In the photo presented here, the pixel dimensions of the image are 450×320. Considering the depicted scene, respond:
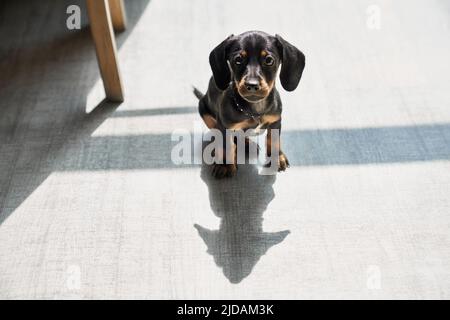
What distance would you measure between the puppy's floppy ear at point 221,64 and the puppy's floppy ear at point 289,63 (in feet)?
0.51

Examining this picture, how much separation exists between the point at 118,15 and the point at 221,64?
918mm

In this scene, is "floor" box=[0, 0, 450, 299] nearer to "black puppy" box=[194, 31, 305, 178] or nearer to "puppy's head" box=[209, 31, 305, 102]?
"black puppy" box=[194, 31, 305, 178]

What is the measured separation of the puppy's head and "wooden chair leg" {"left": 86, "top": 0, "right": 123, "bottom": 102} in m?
0.49

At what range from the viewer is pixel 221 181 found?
180 cm

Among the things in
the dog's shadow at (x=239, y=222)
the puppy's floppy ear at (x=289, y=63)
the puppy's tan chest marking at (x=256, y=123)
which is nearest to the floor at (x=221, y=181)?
the dog's shadow at (x=239, y=222)

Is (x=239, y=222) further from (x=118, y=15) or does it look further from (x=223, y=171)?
(x=118, y=15)

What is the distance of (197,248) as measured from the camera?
161cm

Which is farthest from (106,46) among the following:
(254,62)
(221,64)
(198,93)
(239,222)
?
(239,222)

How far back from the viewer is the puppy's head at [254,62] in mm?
1513

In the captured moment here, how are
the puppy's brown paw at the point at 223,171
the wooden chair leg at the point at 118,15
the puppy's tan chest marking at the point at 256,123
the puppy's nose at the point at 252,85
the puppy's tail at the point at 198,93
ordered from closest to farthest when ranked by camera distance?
the puppy's nose at the point at 252,85 → the puppy's tan chest marking at the point at 256,123 → the puppy's brown paw at the point at 223,171 → the puppy's tail at the point at 198,93 → the wooden chair leg at the point at 118,15

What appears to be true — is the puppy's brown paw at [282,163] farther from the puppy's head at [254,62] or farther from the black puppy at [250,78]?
the puppy's head at [254,62]

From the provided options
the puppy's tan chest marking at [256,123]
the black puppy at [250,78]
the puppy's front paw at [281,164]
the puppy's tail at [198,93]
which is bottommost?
the puppy's front paw at [281,164]

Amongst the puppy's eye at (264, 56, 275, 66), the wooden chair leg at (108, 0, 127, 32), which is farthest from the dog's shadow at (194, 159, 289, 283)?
the wooden chair leg at (108, 0, 127, 32)

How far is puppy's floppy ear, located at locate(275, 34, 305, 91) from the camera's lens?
1570mm
